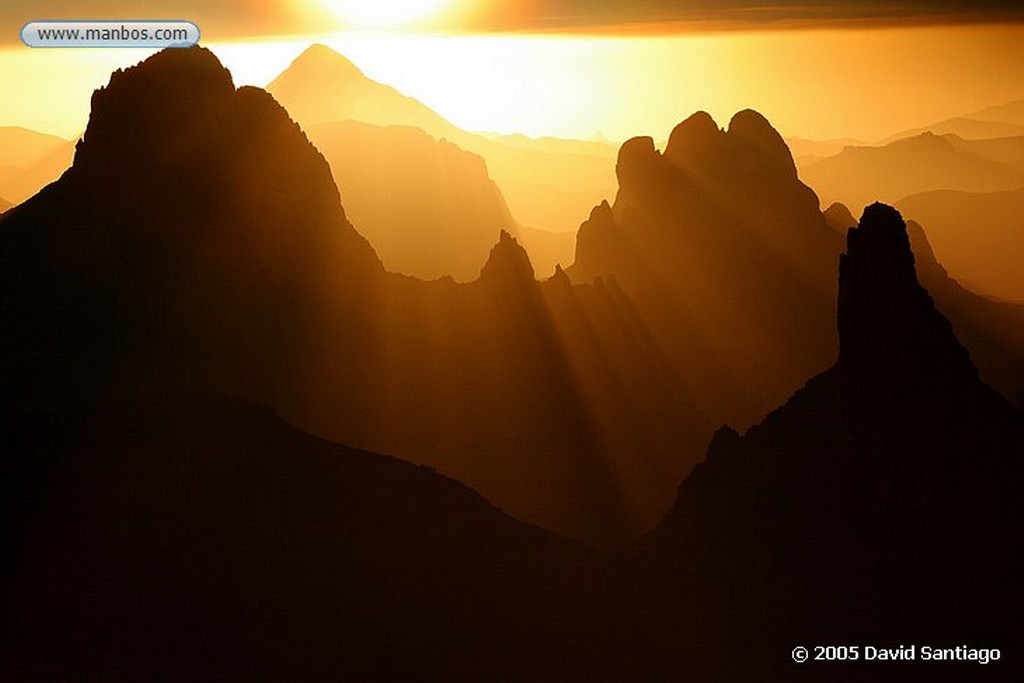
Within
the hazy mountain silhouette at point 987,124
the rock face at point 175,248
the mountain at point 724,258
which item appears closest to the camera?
the hazy mountain silhouette at point 987,124

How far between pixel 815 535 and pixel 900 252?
4.52 metres

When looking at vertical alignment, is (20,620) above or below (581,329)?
below

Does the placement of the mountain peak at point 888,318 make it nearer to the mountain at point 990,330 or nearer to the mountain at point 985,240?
the mountain at point 990,330

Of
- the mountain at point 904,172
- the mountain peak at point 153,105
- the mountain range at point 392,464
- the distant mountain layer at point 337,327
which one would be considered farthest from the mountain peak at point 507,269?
the mountain peak at point 153,105

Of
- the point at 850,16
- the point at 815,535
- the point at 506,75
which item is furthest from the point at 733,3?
the point at 815,535

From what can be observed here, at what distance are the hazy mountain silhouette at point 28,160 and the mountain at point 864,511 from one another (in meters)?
10.8

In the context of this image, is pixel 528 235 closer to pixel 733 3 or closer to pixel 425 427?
pixel 425 427

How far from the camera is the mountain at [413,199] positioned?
24.0 metres

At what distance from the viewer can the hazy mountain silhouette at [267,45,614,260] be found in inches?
590

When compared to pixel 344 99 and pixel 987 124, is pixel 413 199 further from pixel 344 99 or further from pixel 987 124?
pixel 987 124

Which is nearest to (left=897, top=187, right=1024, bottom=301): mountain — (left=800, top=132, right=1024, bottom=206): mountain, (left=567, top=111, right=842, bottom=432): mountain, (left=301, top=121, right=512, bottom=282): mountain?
(left=800, top=132, right=1024, bottom=206): mountain

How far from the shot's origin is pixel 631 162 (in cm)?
1738

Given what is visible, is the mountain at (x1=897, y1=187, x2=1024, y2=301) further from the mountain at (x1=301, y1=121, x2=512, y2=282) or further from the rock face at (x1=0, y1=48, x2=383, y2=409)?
the mountain at (x1=301, y1=121, x2=512, y2=282)

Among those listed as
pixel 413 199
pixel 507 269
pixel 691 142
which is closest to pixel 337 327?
pixel 507 269
